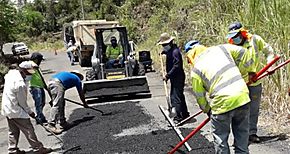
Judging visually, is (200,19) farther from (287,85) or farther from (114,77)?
(287,85)

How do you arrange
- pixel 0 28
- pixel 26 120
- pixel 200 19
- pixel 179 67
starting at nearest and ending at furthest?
pixel 26 120 < pixel 179 67 < pixel 200 19 < pixel 0 28

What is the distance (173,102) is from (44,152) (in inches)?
110

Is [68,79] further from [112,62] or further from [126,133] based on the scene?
[112,62]

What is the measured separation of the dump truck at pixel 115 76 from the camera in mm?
11445

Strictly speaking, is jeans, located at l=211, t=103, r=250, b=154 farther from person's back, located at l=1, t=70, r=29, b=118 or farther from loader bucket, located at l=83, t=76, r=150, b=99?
loader bucket, located at l=83, t=76, r=150, b=99

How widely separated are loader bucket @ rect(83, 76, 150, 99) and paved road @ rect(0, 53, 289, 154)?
0.93 feet

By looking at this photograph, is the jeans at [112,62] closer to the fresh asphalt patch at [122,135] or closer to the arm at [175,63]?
the fresh asphalt patch at [122,135]

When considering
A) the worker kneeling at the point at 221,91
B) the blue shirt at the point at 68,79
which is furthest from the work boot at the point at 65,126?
the worker kneeling at the point at 221,91

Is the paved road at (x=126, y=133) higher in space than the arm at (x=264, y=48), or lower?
lower

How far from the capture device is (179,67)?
26.8 feet

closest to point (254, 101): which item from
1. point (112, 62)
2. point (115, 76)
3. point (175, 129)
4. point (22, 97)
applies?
point (175, 129)

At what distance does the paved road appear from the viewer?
21.5ft

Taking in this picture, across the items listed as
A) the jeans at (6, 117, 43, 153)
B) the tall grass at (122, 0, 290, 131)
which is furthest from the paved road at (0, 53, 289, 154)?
the tall grass at (122, 0, 290, 131)

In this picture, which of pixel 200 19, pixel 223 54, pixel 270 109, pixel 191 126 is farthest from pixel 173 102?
pixel 200 19
